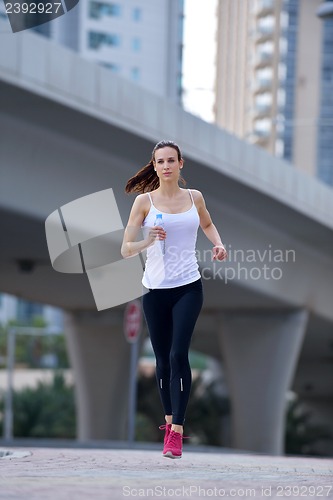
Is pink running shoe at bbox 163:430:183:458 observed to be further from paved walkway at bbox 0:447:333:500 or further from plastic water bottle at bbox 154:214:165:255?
plastic water bottle at bbox 154:214:165:255

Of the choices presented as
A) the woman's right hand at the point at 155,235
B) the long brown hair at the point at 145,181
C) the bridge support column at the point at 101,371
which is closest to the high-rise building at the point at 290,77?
the bridge support column at the point at 101,371

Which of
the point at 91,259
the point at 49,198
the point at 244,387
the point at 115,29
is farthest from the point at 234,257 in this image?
the point at 115,29

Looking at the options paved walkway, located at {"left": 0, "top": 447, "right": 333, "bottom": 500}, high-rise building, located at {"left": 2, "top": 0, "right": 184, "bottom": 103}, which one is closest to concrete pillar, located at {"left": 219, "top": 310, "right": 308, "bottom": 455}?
paved walkway, located at {"left": 0, "top": 447, "right": 333, "bottom": 500}

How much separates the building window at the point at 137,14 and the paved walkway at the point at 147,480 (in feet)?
357

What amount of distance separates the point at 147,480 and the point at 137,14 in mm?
112889

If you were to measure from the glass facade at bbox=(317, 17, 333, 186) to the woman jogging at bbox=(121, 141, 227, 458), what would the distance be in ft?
341

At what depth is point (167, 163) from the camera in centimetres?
808

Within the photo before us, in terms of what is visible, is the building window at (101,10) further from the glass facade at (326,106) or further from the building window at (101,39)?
the glass facade at (326,106)

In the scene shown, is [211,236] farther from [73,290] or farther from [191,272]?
[73,290]

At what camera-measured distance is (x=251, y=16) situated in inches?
4884

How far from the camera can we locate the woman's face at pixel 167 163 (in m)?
8.06

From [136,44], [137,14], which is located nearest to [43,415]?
[136,44]

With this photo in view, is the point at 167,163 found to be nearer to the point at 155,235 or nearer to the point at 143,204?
the point at 143,204

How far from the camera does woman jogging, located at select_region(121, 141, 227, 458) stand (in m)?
7.96
